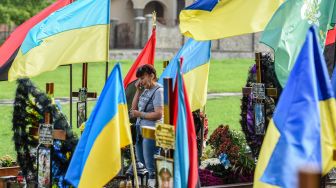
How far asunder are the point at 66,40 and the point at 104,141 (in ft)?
10.4

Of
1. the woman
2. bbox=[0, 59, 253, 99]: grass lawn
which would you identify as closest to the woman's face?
the woman

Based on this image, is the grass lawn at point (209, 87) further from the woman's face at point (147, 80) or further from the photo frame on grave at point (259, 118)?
the photo frame on grave at point (259, 118)

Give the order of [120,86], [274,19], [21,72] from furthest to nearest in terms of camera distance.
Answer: [21,72] < [274,19] < [120,86]

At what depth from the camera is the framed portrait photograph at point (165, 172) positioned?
7.66 meters

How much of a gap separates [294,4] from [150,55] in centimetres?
355

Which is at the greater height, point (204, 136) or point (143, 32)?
point (143, 32)

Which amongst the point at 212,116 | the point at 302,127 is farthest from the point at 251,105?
the point at 212,116

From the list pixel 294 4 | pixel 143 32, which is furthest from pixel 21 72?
pixel 143 32

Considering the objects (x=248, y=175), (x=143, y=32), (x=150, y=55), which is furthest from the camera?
(x=143, y=32)

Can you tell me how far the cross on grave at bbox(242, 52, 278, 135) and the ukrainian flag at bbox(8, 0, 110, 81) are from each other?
200 centimetres

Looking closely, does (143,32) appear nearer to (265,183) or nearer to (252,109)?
(252,109)

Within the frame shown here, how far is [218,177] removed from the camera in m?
11.0

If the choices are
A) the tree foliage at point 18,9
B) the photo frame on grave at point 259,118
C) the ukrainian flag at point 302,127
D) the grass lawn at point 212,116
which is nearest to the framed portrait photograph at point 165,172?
the ukrainian flag at point 302,127

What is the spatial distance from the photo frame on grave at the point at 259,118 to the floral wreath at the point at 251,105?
6 centimetres
